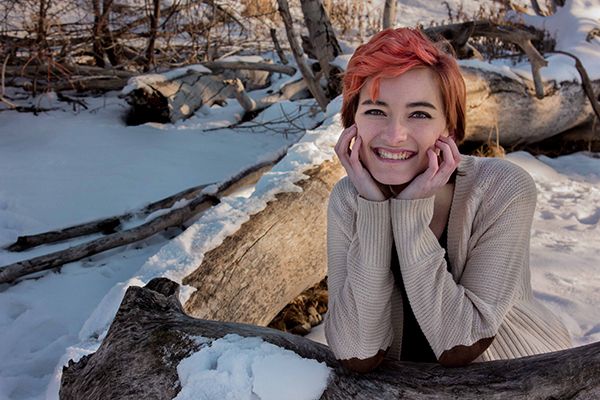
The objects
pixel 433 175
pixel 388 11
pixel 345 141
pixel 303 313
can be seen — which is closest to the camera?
pixel 433 175

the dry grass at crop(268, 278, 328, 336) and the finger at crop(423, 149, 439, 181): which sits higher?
the finger at crop(423, 149, 439, 181)

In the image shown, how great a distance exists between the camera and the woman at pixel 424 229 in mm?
1246

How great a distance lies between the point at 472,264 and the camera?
1.36m

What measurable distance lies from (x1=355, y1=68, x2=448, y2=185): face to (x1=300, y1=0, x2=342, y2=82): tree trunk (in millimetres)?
3615

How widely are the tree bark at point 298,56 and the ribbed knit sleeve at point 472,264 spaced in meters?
3.58

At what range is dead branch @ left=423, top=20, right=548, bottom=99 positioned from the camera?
4496mm

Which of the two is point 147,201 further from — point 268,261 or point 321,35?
point 321,35

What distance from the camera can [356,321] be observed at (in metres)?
1.34

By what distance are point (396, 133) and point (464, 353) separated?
716 mm

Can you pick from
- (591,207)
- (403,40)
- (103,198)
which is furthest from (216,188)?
(591,207)

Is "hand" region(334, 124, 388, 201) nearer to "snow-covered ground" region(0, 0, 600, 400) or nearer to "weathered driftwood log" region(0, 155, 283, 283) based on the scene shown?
"snow-covered ground" region(0, 0, 600, 400)

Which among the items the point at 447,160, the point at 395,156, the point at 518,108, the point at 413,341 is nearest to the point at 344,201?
the point at 395,156

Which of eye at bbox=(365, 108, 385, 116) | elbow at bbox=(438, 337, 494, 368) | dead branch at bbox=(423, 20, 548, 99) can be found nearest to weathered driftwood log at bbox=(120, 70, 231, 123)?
dead branch at bbox=(423, 20, 548, 99)

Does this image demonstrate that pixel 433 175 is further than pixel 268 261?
No
